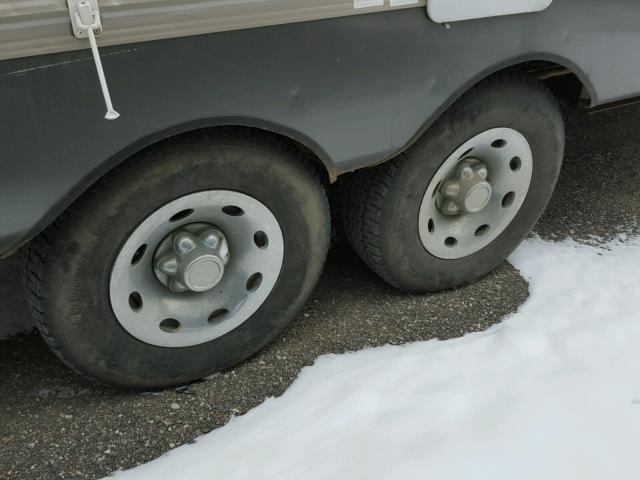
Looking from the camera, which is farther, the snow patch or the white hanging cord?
the snow patch

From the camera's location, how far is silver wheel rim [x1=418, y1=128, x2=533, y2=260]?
2303 mm

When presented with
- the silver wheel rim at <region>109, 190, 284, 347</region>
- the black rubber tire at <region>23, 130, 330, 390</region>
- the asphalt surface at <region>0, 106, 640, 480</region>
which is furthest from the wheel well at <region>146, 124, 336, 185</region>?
the asphalt surface at <region>0, 106, 640, 480</region>

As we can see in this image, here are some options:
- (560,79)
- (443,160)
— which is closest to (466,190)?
(443,160)

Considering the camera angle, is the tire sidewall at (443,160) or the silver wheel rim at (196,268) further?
the tire sidewall at (443,160)

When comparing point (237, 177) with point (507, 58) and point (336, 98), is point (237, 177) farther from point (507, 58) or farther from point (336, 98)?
point (507, 58)

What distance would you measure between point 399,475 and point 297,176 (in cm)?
90

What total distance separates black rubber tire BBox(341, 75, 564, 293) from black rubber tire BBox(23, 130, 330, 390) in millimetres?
240

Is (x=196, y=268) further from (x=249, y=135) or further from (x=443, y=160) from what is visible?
(x=443, y=160)

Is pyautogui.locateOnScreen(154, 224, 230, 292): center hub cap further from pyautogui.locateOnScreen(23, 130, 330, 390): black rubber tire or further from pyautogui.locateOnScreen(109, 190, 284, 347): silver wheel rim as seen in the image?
pyautogui.locateOnScreen(23, 130, 330, 390): black rubber tire

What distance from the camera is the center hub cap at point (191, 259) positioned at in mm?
1907

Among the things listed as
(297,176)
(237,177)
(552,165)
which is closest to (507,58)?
(552,165)

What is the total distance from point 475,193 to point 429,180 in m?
0.22

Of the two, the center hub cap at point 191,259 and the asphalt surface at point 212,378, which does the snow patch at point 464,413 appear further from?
the center hub cap at point 191,259

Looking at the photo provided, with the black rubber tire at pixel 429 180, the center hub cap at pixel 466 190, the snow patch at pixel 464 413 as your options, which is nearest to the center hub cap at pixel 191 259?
the snow patch at pixel 464 413
